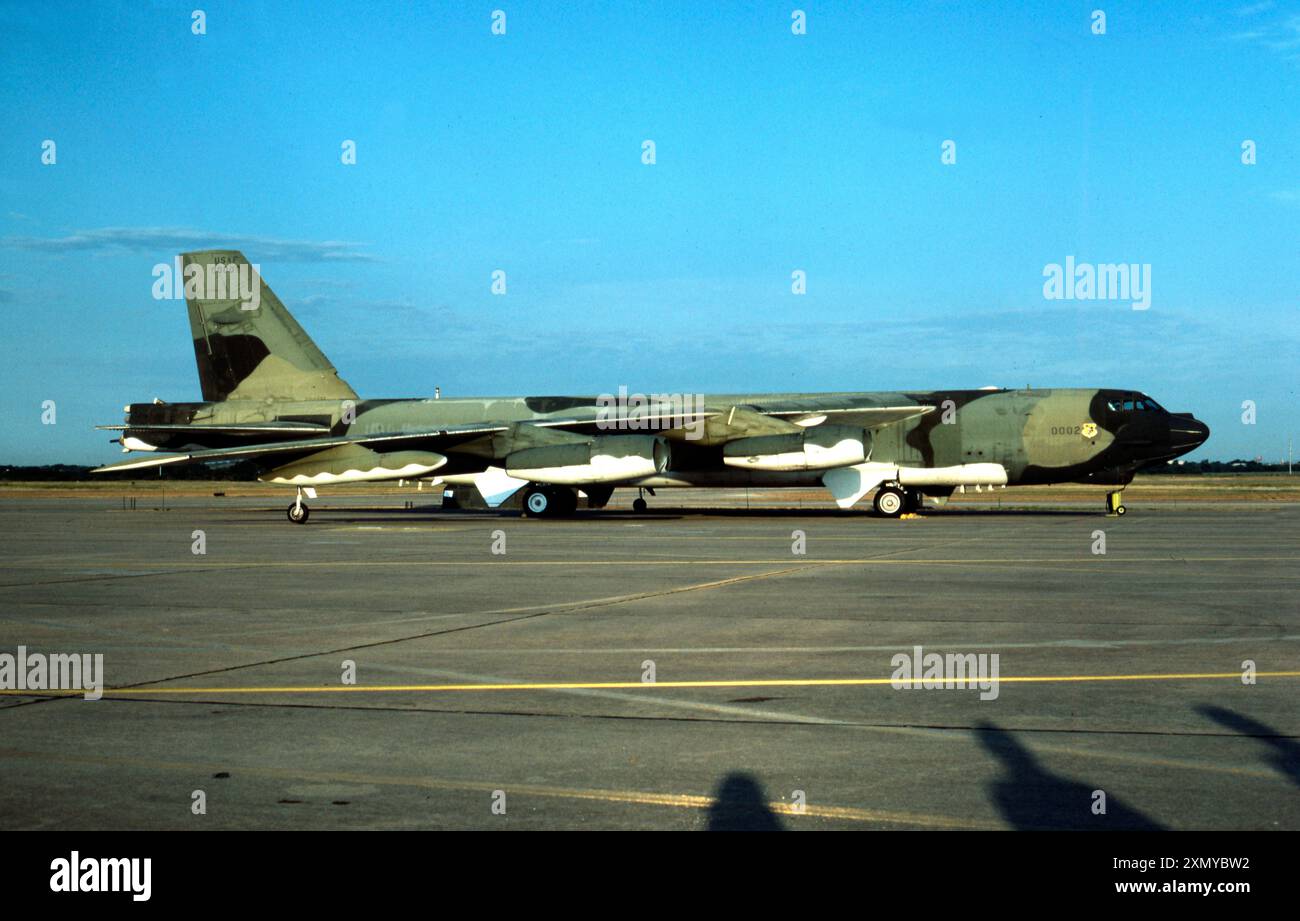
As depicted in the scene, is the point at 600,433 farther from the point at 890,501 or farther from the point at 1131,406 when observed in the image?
the point at 1131,406

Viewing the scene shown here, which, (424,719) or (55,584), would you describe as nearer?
(424,719)

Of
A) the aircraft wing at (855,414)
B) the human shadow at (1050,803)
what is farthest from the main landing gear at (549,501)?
the human shadow at (1050,803)

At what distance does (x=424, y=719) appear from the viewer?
720cm

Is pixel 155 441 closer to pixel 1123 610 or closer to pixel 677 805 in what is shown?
pixel 1123 610

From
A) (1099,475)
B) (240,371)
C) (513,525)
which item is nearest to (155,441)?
(240,371)

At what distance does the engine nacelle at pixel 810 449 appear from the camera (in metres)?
31.2

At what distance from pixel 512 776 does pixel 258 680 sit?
352 cm

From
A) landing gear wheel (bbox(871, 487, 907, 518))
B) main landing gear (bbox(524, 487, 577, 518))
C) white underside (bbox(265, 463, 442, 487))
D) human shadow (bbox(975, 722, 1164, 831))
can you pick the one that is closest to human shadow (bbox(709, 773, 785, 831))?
human shadow (bbox(975, 722, 1164, 831))

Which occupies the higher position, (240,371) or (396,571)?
(240,371)

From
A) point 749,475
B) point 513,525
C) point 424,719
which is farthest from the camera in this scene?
point 749,475

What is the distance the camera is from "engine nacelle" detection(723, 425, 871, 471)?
31.2m

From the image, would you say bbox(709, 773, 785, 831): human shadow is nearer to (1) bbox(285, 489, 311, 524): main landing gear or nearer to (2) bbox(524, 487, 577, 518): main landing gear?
(2) bbox(524, 487, 577, 518): main landing gear

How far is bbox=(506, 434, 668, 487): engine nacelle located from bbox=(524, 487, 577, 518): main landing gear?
1.65 m
